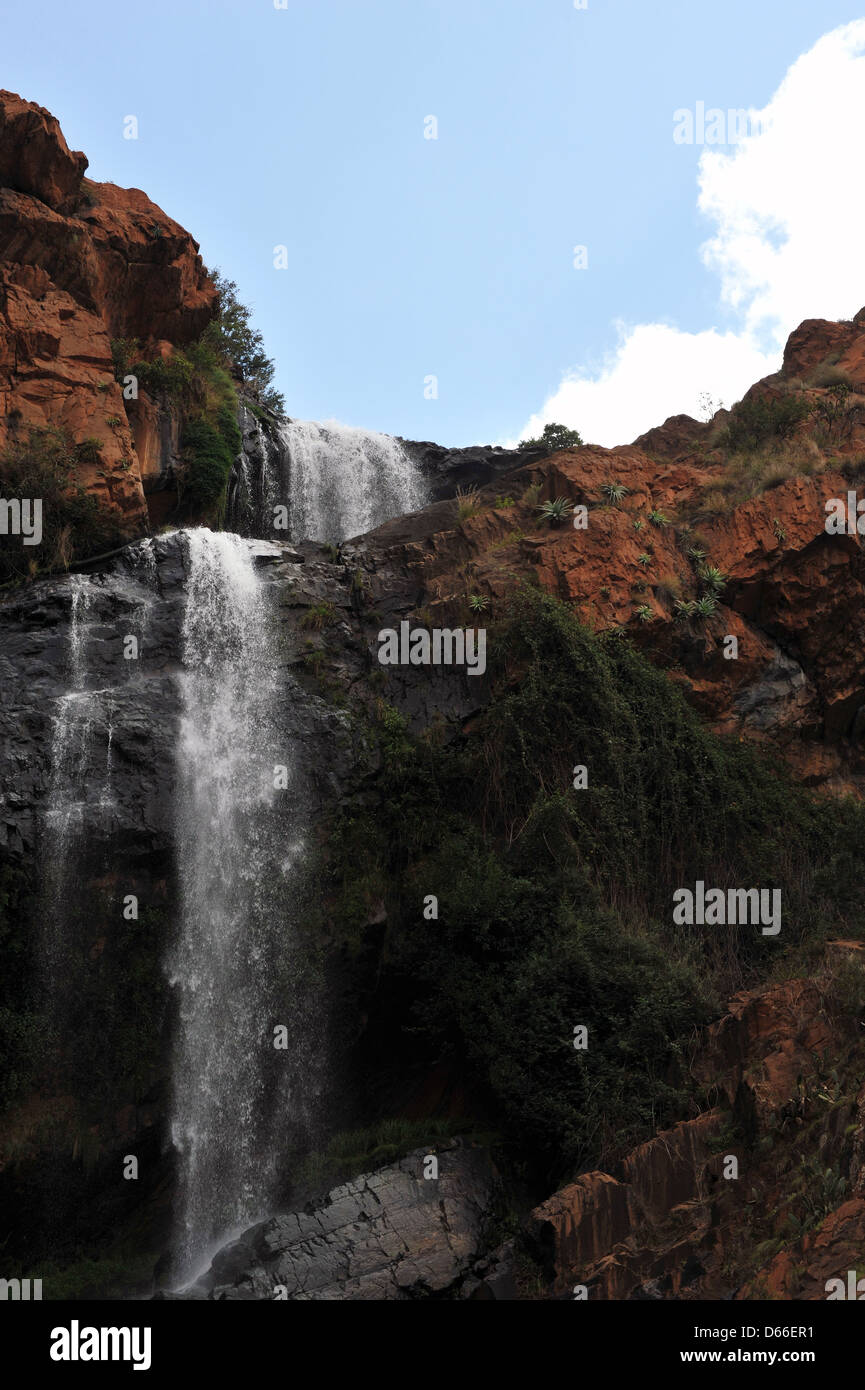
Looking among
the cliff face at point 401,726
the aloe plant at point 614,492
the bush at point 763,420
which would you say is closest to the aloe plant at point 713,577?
the cliff face at point 401,726

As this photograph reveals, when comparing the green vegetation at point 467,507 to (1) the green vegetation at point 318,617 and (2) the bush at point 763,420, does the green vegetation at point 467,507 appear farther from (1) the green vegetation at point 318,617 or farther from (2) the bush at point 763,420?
(2) the bush at point 763,420

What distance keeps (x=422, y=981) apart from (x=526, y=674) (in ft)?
20.0

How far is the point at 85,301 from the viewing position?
2459 cm

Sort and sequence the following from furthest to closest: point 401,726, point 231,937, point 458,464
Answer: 1. point 458,464
2. point 401,726
3. point 231,937

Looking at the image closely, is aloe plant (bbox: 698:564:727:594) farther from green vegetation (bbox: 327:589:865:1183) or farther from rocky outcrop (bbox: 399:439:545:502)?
rocky outcrop (bbox: 399:439:545:502)

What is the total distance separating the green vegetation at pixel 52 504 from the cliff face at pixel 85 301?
0.30 m

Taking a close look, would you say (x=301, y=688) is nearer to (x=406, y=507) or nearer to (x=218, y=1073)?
(x=218, y=1073)

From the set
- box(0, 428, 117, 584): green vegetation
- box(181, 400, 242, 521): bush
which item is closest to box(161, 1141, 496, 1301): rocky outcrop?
box(0, 428, 117, 584): green vegetation

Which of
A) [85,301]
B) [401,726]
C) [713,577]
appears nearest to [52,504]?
[85,301]

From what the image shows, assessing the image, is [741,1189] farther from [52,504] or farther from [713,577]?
[52,504]

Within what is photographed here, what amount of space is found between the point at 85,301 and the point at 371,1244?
20.8 metres

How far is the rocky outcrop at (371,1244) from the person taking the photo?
41.8 feet
